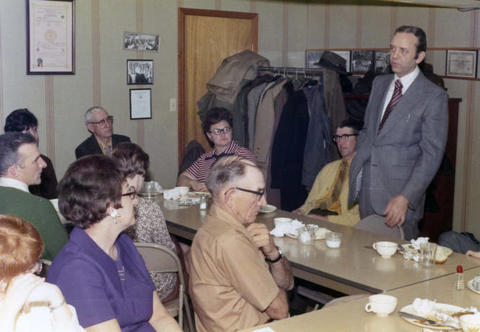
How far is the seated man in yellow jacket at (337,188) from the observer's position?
4.83 m

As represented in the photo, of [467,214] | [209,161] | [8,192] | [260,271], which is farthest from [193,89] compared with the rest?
[260,271]

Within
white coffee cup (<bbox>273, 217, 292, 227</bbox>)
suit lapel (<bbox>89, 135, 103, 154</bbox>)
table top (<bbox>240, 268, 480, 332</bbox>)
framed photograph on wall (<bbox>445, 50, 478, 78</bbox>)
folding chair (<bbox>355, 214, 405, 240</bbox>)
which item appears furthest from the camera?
framed photograph on wall (<bbox>445, 50, 478, 78</bbox>)

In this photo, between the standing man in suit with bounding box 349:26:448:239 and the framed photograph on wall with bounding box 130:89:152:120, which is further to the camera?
the framed photograph on wall with bounding box 130:89:152:120

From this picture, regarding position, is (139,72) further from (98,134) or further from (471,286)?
(471,286)

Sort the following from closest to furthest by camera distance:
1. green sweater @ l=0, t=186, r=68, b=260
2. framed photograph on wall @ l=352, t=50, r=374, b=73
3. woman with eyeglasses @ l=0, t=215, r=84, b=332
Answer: woman with eyeglasses @ l=0, t=215, r=84, b=332, green sweater @ l=0, t=186, r=68, b=260, framed photograph on wall @ l=352, t=50, r=374, b=73

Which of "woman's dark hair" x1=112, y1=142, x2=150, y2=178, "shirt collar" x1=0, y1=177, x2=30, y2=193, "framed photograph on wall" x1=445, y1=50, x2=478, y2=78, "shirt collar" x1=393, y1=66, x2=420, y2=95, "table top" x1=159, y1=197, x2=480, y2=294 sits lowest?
"table top" x1=159, y1=197, x2=480, y2=294

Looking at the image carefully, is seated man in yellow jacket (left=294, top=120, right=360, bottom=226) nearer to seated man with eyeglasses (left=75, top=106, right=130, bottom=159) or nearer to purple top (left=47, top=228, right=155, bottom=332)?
seated man with eyeglasses (left=75, top=106, right=130, bottom=159)

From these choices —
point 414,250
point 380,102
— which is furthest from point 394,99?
point 414,250

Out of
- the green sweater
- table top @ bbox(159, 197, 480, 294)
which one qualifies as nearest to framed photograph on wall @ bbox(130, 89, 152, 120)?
table top @ bbox(159, 197, 480, 294)

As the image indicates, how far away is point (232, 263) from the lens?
262cm

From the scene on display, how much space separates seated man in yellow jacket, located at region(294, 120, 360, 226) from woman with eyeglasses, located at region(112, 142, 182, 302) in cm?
139

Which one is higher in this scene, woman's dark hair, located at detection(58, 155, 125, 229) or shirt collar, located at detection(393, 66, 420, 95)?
shirt collar, located at detection(393, 66, 420, 95)

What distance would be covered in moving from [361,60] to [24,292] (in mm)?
5648

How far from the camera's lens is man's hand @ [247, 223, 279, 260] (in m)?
2.86
